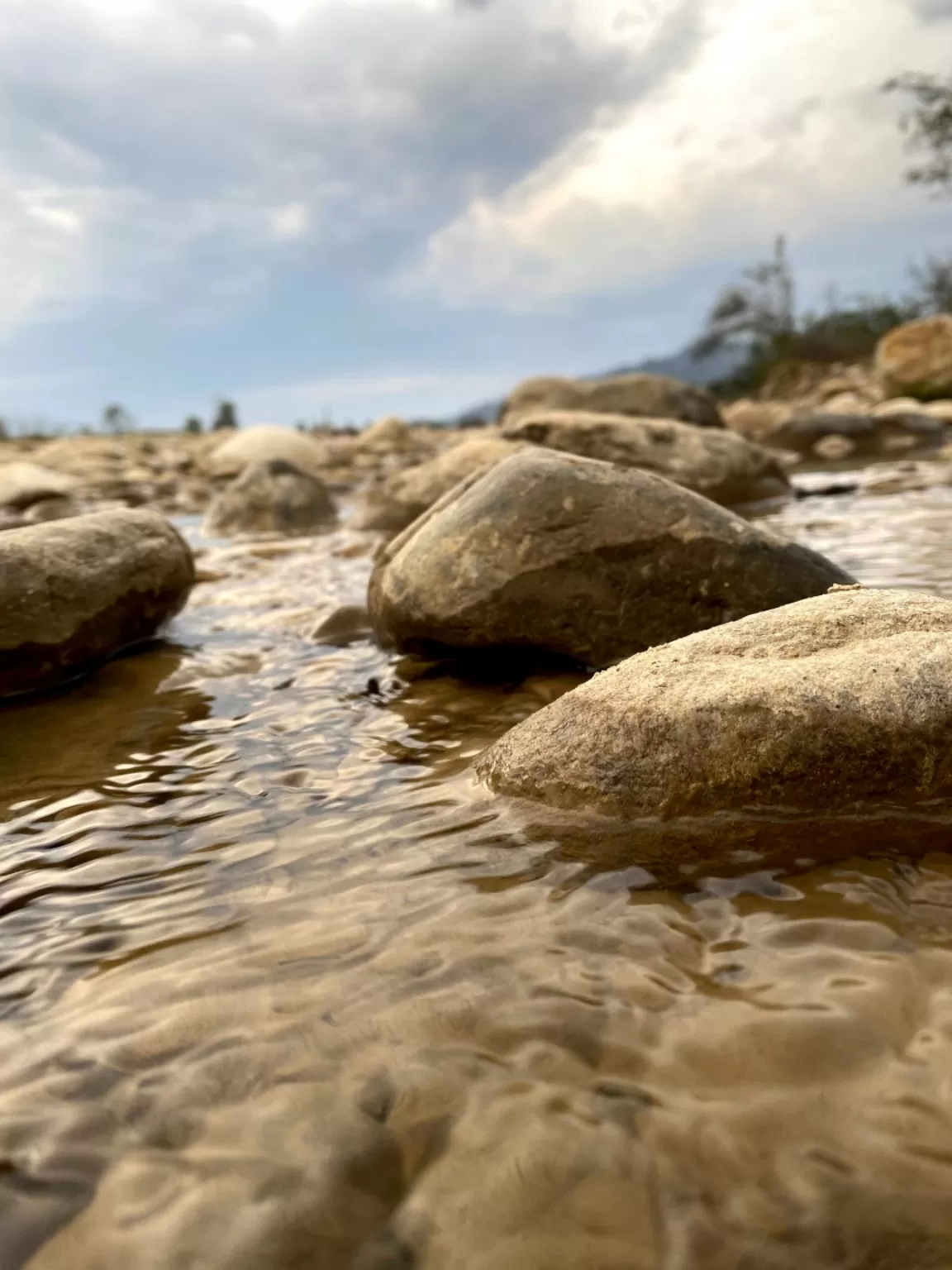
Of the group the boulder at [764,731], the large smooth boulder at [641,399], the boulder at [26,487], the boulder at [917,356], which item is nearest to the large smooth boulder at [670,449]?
the large smooth boulder at [641,399]

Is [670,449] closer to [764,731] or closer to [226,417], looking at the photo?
[764,731]

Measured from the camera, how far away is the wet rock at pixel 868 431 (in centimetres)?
1561

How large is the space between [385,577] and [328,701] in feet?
2.65

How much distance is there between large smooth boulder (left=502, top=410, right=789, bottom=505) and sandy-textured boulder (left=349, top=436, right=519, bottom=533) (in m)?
0.53

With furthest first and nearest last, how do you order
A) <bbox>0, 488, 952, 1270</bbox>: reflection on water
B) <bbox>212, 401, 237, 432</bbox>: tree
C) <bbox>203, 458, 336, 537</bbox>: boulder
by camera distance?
<bbox>212, 401, 237, 432</bbox>: tree, <bbox>203, 458, 336, 537</bbox>: boulder, <bbox>0, 488, 952, 1270</bbox>: reflection on water

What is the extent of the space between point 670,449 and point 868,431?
8.78 metres

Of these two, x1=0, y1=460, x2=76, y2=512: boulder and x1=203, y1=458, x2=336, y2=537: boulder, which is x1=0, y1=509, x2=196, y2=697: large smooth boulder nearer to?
x1=203, y1=458, x2=336, y2=537: boulder

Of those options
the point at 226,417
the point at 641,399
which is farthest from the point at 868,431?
the point at 226,417

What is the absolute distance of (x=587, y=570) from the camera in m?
3.48

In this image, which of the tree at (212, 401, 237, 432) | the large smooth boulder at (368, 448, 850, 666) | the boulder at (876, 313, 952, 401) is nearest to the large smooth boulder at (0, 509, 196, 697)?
the large smooth boulder at (368, 448, 850, 666)

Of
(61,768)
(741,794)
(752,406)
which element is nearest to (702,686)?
(741,794)

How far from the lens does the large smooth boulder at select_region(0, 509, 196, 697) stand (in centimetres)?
362

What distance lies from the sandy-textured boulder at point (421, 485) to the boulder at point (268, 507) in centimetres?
114

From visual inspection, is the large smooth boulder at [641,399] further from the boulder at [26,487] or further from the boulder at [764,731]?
the boulder at [764,731]
